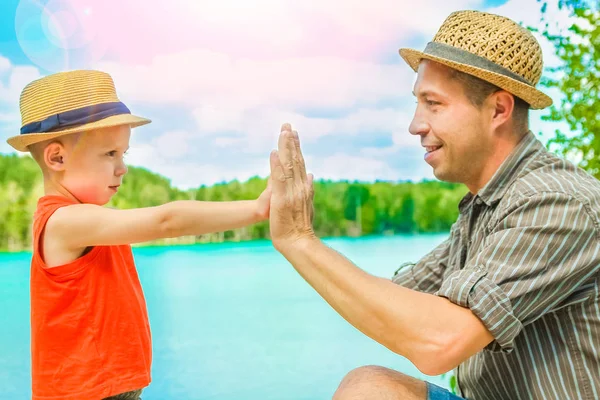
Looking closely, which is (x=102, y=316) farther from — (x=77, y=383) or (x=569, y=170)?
(x=569, y=170)

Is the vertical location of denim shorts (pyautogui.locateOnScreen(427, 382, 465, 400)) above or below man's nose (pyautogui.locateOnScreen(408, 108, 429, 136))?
below

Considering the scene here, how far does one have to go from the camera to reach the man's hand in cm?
169

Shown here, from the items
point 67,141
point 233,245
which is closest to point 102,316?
point 67,141

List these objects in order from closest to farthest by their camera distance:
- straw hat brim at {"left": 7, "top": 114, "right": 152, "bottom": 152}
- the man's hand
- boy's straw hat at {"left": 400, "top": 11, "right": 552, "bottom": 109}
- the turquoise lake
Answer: the man's hand, boy's straw hat at {"left": 400, "top": 11, "right": 552, "bottom": 109}, straw hat brim at {"left": 7, "top": 114, "right": 152, "bottom": 152}, the turquoise lake

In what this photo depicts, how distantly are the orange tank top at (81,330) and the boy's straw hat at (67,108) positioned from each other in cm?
20

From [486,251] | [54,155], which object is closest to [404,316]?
[486,251]

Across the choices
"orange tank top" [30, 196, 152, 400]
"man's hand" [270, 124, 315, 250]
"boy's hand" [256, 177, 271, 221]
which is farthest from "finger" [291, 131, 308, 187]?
"orange tank top" [30, 196, 152, 400]

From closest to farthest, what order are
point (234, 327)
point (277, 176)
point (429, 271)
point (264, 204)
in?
point (277, 176) → point (264, 204) → point (429, 271) → point (234, 327)

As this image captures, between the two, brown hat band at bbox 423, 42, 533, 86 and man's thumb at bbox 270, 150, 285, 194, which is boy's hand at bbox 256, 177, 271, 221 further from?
brown hat band at bbox 423, 42, 533, 86

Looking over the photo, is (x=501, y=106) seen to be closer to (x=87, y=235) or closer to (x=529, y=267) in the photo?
(x=529, y=267)

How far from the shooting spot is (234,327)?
24.0 ft

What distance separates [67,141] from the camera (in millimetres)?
1946

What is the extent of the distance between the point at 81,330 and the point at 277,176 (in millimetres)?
666

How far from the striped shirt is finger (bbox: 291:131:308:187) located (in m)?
0.42
